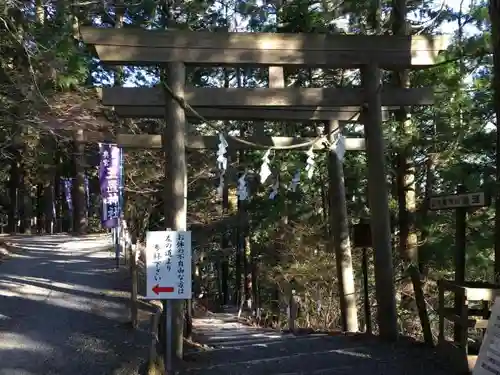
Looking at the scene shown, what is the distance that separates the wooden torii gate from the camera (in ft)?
25.0

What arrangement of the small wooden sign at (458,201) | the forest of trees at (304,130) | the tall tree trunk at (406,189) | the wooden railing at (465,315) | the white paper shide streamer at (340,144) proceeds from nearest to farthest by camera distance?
1. the wooden railing at (465,315)
2. the small wooden sign at (458,201)
3. the white paper shide streamer at (340,144)
4. the forest of trees at (304,130)
5. the tall tree trunk at (406,189)

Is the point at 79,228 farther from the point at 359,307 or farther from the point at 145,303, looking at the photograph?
the point at 145,303

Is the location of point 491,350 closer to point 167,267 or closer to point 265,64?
point 167,267

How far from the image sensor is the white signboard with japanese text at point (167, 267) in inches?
266

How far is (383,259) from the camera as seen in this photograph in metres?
8.27

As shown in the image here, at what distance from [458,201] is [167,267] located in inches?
144

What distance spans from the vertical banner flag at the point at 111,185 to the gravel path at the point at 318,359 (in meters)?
4.26

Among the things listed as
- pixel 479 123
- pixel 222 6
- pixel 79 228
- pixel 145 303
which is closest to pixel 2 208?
pixel 79 228

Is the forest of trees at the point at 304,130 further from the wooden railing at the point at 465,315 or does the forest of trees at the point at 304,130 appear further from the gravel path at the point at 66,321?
the gravel path at the point at 66,321

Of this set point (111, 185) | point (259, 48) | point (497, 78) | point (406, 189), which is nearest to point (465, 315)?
point (497, 78)

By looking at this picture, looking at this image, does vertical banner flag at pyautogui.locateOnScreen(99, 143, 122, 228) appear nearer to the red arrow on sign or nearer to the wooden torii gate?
the wooden torii gate

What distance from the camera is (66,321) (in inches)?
328

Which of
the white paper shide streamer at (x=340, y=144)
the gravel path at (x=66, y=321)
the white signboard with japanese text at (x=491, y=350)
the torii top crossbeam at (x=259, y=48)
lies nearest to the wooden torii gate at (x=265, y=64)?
the torii top crossbeam at (x=259, y=48)

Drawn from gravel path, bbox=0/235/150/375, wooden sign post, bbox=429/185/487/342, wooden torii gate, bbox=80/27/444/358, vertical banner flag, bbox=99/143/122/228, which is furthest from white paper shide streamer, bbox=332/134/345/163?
vertical banner flag, bbox=99/143/122/228
